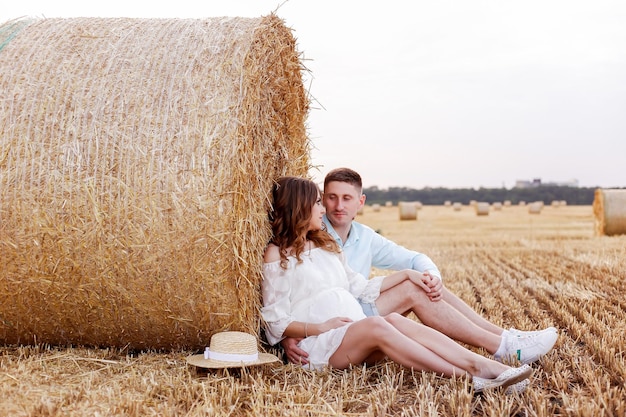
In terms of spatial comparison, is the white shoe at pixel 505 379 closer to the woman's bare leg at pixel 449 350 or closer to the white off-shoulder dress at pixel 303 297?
the woman's bare leg at pixel 449 350

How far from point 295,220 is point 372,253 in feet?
3.26

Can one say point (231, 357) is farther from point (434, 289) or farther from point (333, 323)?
point (434, 289)

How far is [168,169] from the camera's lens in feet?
12.3

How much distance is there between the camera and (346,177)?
4.70 metres

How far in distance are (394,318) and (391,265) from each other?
1.34m

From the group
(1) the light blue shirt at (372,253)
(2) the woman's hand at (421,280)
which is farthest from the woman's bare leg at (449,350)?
(1) the light blue shirt at (372,253)

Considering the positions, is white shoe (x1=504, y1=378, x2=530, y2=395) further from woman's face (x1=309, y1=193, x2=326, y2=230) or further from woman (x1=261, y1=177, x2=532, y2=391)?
woman's face (x1=309, y1=193, x2=326, y2=230)

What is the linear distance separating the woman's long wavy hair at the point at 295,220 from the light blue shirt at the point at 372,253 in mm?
477

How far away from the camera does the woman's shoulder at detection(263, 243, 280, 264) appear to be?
413 cm

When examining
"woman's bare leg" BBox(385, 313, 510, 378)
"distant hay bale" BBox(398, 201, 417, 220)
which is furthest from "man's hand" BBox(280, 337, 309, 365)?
"distant hay bale" BBox(398, 201, 417, 220)

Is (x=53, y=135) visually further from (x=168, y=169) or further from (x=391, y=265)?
(x=391, y=265)

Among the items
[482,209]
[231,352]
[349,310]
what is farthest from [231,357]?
[482,209]

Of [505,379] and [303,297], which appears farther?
[303,297]

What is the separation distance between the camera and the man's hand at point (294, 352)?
395 cm
